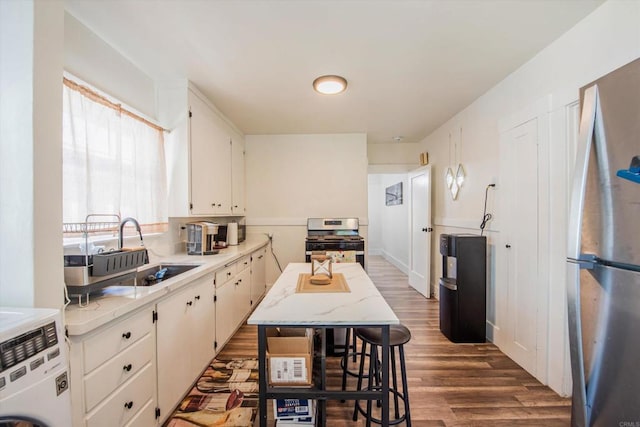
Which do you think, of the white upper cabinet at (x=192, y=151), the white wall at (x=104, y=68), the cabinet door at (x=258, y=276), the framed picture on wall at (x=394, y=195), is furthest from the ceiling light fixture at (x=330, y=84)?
the framed picture on wall at (x=394, y=195)

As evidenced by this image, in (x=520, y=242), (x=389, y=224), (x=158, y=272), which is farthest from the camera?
(x=389, y=224)

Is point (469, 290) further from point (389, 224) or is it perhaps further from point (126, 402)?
point (389, 224)

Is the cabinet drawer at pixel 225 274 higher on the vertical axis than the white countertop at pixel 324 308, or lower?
lower

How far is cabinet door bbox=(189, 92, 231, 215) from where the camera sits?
256cm

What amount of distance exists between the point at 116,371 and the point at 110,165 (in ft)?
4.32

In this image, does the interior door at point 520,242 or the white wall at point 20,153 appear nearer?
the white wall at point 20,153

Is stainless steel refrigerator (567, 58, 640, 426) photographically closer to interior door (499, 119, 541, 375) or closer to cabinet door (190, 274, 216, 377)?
interior door (499, 119, 541, 375)

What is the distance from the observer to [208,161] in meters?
2.87

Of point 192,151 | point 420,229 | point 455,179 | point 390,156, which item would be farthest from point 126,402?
point 390,156

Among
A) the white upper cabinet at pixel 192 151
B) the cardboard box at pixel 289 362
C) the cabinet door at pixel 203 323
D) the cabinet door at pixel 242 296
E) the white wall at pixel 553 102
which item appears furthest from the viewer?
the cabinet door at pixel 242 296

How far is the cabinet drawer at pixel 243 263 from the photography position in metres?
2.83

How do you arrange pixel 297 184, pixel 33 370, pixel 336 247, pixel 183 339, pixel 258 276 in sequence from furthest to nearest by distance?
pixel 297 184
pixel 258 276
pixel 336 247
pixel 183 339
pixel 33 370

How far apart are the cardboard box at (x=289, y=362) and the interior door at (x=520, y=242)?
6.16 feet

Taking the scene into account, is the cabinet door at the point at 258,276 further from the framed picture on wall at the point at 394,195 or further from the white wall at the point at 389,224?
the framed picture on wall at the point at 394,195
